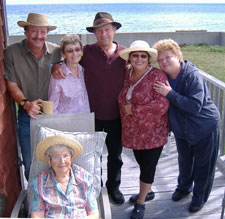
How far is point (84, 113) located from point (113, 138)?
53 cm

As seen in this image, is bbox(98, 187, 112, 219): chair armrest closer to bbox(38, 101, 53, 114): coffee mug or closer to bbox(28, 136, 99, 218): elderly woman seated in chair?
bbox(28, 136, 99, 218): elderly woman seated in chair

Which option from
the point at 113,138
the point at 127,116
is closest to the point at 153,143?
the point at 127,116

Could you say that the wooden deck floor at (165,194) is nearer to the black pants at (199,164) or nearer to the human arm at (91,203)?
the black pants at (199,164)

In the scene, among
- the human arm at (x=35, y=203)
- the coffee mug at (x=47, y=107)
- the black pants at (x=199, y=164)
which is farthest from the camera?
the black pants at (x=199, y=164)

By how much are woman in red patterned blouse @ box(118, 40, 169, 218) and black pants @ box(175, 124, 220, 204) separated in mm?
357

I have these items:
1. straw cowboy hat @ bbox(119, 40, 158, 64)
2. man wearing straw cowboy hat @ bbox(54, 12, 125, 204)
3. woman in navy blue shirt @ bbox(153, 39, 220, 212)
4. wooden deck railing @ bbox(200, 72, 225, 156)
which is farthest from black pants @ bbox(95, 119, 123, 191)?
wooden deck railing @ bbox(200, 72, 225, 156)

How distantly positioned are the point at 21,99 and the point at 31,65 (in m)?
0.29

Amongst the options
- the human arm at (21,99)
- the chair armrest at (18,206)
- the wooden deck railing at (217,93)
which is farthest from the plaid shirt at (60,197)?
the wooden deck railing at (217,93)

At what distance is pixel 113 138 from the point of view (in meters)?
3.00

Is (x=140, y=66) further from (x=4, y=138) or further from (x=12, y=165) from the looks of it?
(x=12, y=165)

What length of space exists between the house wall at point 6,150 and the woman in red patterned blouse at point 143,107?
950 millimetres

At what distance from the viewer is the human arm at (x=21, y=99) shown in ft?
8.38

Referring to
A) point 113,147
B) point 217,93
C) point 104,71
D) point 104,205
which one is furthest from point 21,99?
point 217,93

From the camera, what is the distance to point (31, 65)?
2.67 metres
